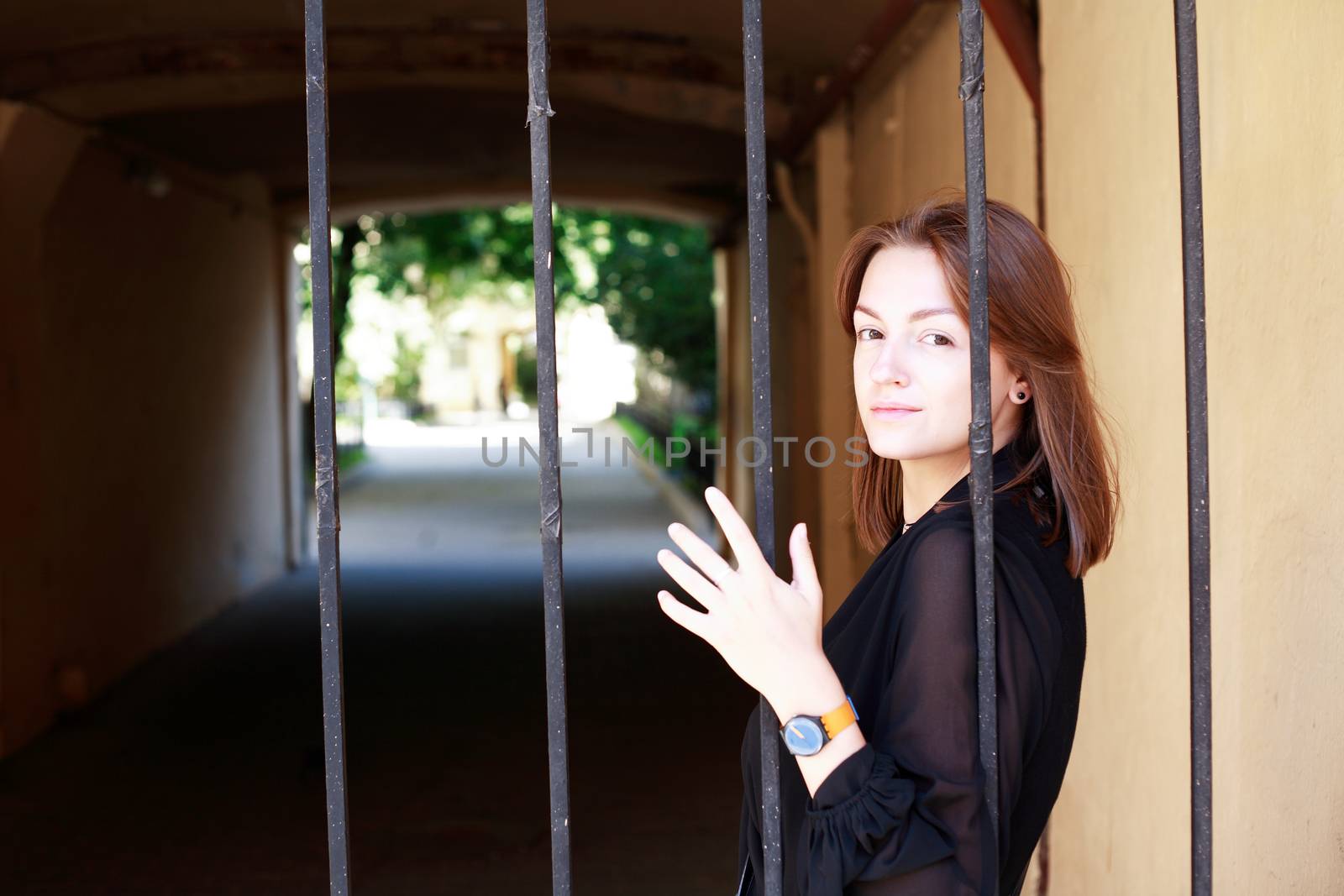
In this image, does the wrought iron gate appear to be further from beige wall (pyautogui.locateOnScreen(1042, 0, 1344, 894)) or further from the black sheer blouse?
beige wall (pyautogui.locateOnScreen(1042, 0, 1344, 894))

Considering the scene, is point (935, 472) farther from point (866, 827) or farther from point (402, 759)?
point (402, 759)

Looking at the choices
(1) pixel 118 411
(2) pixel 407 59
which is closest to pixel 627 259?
(1) pixel 118 411

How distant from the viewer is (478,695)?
6.88 meters

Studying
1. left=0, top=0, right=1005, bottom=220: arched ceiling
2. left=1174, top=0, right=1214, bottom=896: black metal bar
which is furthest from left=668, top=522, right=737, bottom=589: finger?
left=0, top=0, right=1005, bottom=220: arched ceiling

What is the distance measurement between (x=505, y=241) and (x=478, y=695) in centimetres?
1204

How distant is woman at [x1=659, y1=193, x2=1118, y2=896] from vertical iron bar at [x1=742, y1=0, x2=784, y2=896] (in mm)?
38

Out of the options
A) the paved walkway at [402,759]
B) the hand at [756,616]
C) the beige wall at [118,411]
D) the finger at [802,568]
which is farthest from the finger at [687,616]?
the beige wall at [118,411]

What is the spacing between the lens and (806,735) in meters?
1.28

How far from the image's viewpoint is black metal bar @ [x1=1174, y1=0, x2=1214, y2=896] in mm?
1560

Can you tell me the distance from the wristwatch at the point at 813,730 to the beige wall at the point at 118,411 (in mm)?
5431

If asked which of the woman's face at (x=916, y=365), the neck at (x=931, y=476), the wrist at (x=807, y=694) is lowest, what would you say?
the wrist at (x=807, y=694)

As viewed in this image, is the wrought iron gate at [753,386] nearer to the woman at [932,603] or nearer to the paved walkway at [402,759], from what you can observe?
the woman at [932,603]

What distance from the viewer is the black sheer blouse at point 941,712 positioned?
1.26 meters

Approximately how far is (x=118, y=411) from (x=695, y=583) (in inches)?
276
